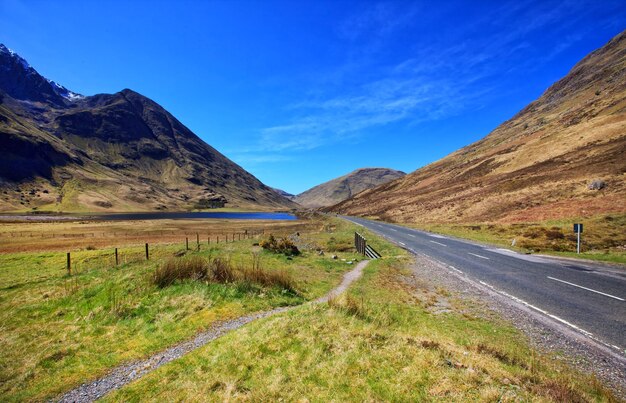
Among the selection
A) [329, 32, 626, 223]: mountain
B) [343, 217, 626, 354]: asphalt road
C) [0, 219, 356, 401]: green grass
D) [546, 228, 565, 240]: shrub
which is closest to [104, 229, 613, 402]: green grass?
[0, 219, 356, 401]: green grass

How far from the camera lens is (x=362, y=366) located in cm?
600

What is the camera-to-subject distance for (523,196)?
161ft

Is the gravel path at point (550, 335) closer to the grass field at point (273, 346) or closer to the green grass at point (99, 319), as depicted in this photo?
the grass field at point (273, 346)

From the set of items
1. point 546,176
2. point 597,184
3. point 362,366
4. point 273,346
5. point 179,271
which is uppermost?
point 546,176

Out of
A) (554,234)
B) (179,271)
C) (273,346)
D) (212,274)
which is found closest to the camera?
(273,346)

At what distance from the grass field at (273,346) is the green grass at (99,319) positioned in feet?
0.15

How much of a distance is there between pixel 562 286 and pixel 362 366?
1174 centimetres

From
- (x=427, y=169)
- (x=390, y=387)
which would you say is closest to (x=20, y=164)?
(x=427, y=169)

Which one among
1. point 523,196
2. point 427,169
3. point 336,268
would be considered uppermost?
point 427,169

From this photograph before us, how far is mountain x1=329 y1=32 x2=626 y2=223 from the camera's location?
131 feet

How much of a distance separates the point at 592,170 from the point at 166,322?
57816 mm

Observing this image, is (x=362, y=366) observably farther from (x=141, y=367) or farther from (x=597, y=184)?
(x=597, y=184)

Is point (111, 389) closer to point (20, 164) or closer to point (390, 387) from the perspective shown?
point (390, 387)

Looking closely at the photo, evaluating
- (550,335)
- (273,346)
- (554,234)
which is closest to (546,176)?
(554,234)
